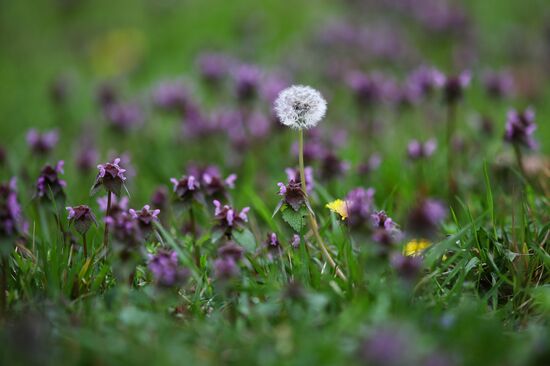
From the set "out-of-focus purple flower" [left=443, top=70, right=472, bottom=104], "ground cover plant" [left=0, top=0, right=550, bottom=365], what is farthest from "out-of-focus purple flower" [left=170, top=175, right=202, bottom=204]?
"out-of-focus purple flower" [left=443, top=70, right=472, bottom=104]

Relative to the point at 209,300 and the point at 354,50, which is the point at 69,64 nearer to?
the point at 354,50

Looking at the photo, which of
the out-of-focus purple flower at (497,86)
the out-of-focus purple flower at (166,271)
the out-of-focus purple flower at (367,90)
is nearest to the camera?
the out-of-focus purple flower at (166,271)

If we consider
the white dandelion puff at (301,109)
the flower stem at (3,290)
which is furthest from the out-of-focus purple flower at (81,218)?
the white dandelion puff at (301,109)

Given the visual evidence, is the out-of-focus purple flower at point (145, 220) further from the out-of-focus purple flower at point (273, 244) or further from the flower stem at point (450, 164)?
the flower stem at point (450, 164)

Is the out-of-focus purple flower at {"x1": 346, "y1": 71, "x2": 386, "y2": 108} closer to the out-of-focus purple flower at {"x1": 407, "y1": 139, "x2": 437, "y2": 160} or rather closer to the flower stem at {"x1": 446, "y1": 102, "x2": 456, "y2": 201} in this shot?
the flower stem at {"x1": 446, "y1": 102, "x2": 456, "y2": 201}

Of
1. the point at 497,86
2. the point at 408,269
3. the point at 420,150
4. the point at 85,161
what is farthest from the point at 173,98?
the point at 408,269
